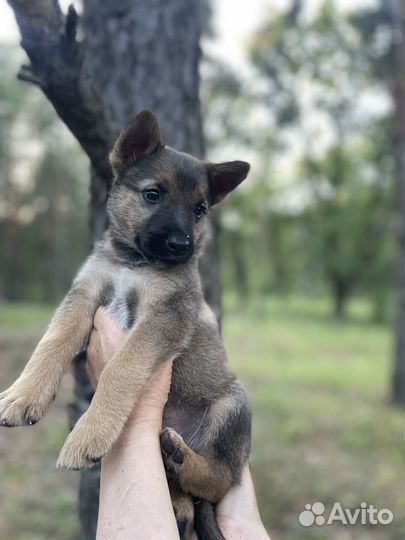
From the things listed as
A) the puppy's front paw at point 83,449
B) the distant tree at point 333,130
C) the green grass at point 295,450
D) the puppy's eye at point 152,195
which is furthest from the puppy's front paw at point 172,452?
the distant tree at point 333,130

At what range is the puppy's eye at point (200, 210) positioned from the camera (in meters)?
3.82

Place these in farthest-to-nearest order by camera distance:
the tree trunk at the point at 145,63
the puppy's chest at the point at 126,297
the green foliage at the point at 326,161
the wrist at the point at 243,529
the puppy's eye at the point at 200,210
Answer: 1. the green foliage at the point at 326,161
2. the tree trunk at the point at 145,63
3. the puppy's eye at the point at 200,210
4. the puppy's chest at the point at 126,297
5. the wrist at the point at 243,529

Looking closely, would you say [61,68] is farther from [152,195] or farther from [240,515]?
[240,515]

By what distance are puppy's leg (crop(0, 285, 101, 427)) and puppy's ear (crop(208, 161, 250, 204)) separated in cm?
112

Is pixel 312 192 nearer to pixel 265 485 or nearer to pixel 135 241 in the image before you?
pixel 265 485

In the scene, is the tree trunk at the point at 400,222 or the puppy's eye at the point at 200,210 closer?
the puppy's eye at the point at 200,210

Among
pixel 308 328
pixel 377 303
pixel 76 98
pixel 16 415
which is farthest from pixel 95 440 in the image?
pixel 377 303

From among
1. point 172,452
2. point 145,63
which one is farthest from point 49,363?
point 145,63

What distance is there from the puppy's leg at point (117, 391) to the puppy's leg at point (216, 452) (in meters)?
0.29

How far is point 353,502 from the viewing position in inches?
274

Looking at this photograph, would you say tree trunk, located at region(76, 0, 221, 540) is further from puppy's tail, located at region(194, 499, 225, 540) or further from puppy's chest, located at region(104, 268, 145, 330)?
puppy's tail, located at region(194, 499, 225, 540)

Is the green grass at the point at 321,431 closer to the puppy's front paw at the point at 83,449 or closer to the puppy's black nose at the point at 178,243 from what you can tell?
the puppy's front paw at the point at 83,449

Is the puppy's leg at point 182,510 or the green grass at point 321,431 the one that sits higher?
the puppy's leg at point 182,510

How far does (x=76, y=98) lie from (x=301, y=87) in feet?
98.3
